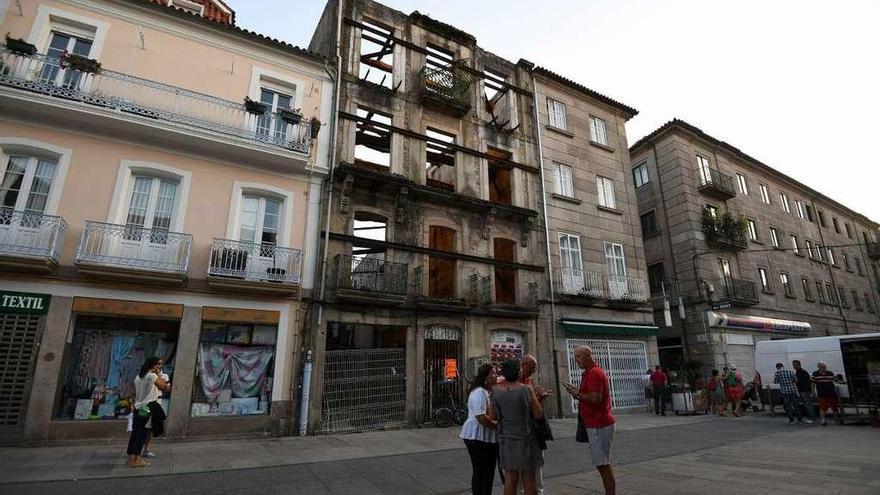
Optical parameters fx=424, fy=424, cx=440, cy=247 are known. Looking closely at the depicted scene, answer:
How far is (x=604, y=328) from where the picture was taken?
16594 mm

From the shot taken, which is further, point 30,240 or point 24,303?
point 30,240

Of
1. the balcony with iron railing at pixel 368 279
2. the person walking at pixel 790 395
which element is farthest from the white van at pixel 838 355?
the balcony with iron railing at pixel 368 279

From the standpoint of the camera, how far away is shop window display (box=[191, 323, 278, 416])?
34.6 feet

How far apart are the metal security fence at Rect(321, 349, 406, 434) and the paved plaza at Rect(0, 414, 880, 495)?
1009 mm

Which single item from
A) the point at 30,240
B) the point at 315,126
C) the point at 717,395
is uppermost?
the point at 315,126

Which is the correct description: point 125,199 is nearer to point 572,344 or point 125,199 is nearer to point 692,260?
point 572,344

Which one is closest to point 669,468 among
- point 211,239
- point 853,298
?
point 211,239

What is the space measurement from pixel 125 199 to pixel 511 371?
1095 centimetres

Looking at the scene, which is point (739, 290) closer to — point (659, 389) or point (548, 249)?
point (659, 389)

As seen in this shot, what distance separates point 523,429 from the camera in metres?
4.56

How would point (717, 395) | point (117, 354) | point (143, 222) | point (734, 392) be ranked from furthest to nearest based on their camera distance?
point (717, 395), point (734, 392), point (143, 222), point (117, 354)

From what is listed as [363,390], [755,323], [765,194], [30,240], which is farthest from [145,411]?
[765,194]

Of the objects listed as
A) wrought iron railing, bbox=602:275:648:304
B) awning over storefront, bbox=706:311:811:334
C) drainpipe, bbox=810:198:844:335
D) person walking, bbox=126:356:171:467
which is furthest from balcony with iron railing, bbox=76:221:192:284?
drainpipe, bbox=810:198:844:335

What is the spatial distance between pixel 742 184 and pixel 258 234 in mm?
27660
